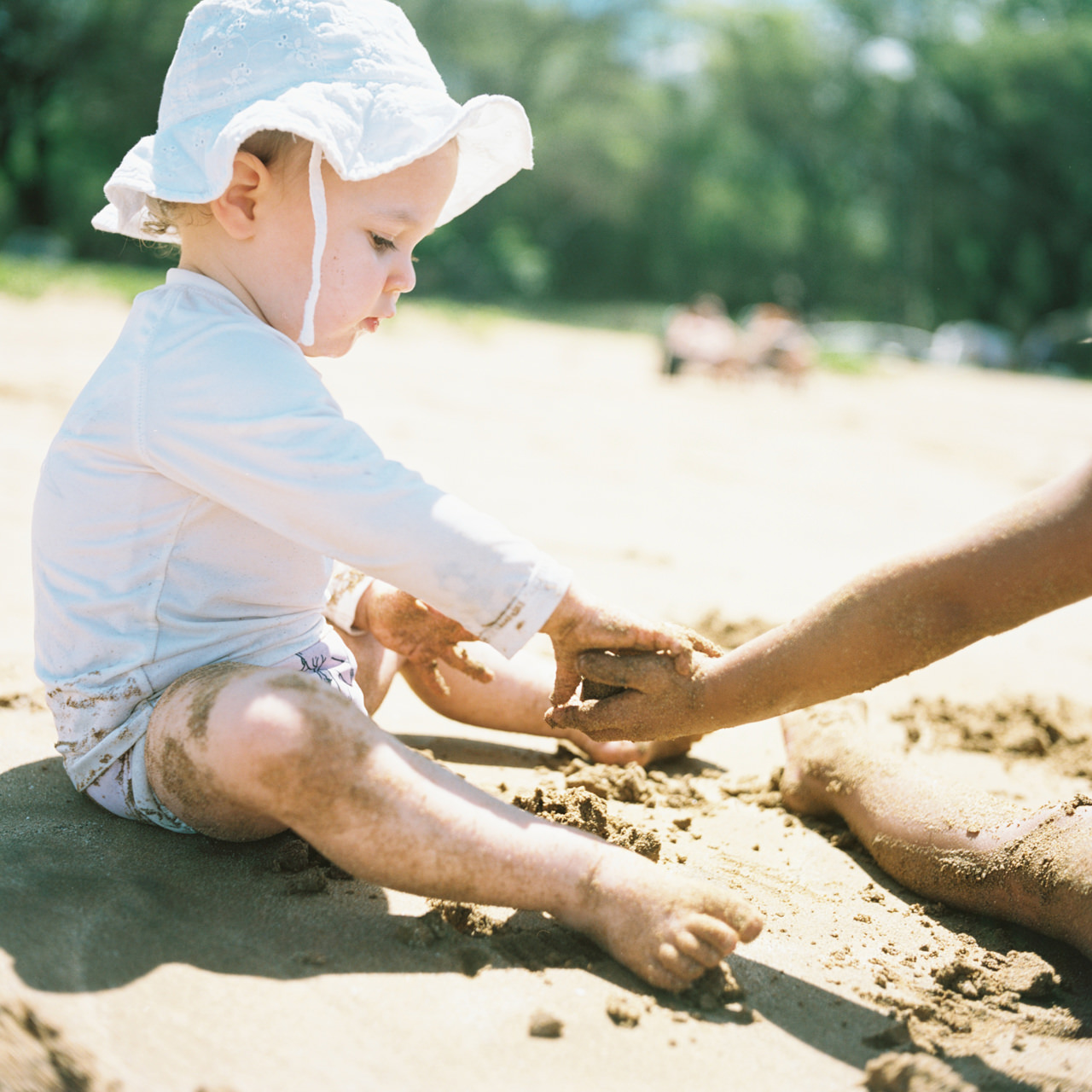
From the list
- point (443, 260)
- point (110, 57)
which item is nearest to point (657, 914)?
point (443, 260)

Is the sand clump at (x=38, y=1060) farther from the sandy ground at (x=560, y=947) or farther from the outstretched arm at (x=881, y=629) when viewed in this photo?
the outstretched arm at (x=881, y=629)

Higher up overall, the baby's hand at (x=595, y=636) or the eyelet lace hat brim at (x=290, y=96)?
the eyelet lace hat brim at (x=290, y=96)

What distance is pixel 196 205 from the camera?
195cm

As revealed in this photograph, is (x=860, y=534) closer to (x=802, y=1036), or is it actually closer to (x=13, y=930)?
(x=802, y=1036)

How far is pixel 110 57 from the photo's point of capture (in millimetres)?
27469

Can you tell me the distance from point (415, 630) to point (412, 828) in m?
0.63

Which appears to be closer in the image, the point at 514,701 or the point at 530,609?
the point at 530,609

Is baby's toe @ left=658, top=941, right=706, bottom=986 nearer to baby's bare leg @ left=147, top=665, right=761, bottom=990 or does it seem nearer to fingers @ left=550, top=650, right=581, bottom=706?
baby's bare leg @ left=147, top=665, right=761, bottom=990

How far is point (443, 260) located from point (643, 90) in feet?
45.3

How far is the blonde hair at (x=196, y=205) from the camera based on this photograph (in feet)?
6.08

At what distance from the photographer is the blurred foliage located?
34.1 meters

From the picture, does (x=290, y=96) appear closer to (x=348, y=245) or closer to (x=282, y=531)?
(x=348, y=245)

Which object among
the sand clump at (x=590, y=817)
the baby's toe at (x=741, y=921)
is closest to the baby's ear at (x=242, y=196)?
the sand clump at (x=590, y=817)

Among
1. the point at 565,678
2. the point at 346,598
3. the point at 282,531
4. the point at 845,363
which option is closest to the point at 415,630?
the point at 346,598
